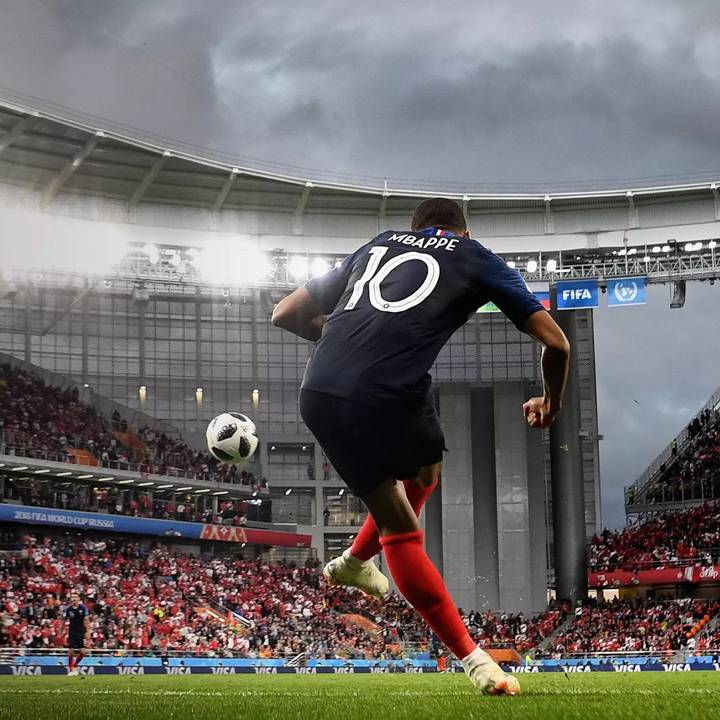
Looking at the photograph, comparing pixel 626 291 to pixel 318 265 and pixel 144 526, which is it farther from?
pixel 144 526

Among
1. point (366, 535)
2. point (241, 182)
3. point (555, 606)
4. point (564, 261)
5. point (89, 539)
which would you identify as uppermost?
point (241, 182)

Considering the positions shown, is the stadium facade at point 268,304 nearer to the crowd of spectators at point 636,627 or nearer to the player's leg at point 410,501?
the crowd of spectators at point 636,627

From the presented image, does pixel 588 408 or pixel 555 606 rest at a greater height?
pixel 588 408

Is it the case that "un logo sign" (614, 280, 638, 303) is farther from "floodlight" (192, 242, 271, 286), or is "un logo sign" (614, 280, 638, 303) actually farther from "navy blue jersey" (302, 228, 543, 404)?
"navy blue jersey" (302, 228, 543, 404)

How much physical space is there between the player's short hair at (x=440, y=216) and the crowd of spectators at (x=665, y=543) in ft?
116


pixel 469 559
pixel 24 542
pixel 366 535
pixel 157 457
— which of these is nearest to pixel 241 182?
pixel 157 457

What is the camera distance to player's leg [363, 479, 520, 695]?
4.56 m

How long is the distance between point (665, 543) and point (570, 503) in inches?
164

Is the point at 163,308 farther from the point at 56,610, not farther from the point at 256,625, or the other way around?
the point at 56,610

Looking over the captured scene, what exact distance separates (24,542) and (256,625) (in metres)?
8.46

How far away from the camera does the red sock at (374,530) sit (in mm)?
5008

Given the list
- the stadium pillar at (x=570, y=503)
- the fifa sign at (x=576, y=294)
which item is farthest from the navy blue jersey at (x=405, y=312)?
the stadium pillar at (x=570, y=503)

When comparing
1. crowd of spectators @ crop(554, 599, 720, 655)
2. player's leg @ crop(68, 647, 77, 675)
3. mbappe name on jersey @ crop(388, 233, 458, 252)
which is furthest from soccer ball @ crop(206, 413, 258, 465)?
crowd of spectators @ crop(554, 599, 720, 655)

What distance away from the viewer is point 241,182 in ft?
126
